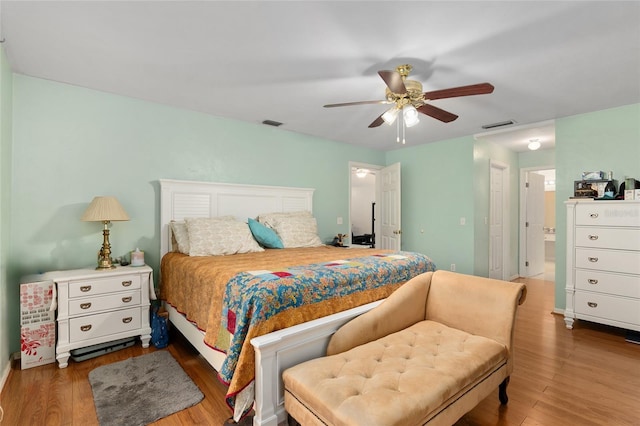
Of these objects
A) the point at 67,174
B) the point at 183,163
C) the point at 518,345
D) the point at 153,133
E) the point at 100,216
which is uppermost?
the point at 153,133

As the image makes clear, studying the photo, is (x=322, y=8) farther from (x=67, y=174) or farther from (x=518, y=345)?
(x=518, y=345)

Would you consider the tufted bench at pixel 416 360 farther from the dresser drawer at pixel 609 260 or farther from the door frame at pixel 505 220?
the door frame at pixel 505 220

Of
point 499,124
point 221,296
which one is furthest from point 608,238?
point 221,296

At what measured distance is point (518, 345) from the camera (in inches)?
110

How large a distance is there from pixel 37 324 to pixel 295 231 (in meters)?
2.37

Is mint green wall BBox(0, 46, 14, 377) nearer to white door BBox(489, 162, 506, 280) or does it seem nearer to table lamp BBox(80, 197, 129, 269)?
table lamp BBox(80, 197, 129, 269)

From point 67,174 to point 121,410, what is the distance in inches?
82.1

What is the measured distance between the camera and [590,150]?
136 inches

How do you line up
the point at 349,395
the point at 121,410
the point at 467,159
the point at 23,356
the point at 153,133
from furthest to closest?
1. the point at 467,159
2. the point at 153,133
3. the point at 23,356
4. the point at 121,410
5. the point at 349,395

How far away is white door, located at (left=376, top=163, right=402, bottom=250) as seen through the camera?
4938 millimetres

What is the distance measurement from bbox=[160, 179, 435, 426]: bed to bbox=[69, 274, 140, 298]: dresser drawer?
310 millimetres

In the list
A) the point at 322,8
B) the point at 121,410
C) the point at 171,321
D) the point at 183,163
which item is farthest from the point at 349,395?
the point at 183,163

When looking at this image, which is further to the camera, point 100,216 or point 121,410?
point 100,216

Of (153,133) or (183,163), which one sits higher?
(153,133)
